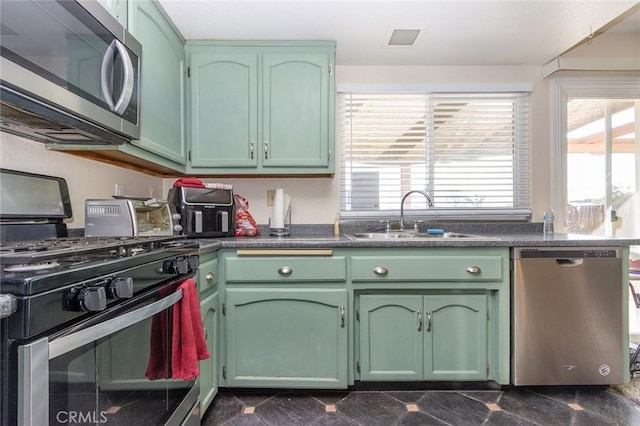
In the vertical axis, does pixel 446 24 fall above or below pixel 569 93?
above

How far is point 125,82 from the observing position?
1215mm

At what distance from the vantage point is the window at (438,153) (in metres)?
2.41

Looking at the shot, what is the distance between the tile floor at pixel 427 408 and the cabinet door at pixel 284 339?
0.34 ft

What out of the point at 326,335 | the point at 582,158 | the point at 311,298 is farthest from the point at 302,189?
the point at 582,158

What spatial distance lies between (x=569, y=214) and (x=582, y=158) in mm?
439

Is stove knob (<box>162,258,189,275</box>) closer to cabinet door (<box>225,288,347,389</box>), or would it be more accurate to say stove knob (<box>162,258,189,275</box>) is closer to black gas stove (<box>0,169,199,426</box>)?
black gas stove (<box>0,169,199,426</box>)

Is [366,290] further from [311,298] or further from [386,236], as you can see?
[386,236]

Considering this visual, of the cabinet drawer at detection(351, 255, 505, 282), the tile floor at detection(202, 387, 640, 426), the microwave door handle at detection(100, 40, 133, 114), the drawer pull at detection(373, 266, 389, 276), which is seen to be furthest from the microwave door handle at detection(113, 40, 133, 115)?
the tile floor at detection(202, 387, 640, 426)

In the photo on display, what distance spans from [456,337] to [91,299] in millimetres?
1702

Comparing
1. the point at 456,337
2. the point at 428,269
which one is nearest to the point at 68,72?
the point at 428,269

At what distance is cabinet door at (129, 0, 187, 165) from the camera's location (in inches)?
59.4

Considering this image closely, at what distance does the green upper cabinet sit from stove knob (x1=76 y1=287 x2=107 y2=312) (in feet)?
4.59

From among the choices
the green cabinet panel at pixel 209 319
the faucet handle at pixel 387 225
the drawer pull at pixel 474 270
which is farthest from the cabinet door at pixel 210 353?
the drawer pull at pixel 474 270

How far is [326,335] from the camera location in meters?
1.72
